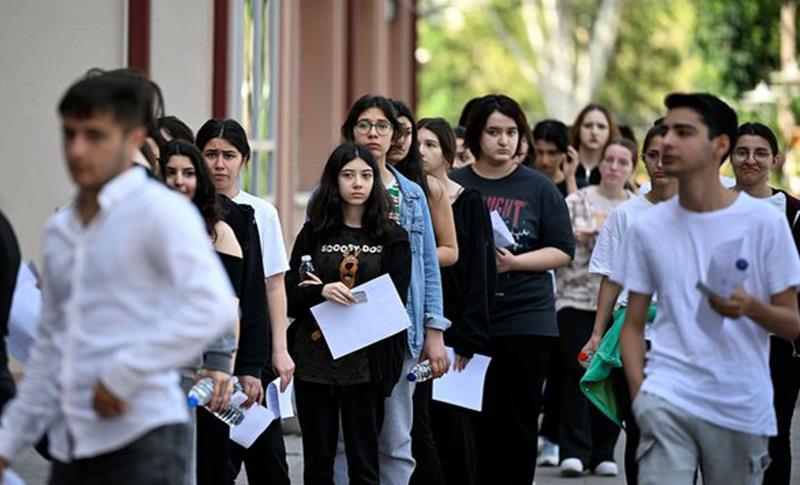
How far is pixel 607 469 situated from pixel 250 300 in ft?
15.1

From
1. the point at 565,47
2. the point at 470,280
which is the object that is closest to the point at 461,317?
the point at 470,280

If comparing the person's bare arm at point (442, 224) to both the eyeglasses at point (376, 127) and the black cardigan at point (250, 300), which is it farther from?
the black cardigan at point (250, 300)

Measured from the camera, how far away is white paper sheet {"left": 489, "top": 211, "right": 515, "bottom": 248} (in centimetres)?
1000

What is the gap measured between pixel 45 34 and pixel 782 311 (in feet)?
21.4

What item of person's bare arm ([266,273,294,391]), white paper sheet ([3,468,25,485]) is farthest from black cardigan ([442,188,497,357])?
white paper sheet ([3,468,25,485])

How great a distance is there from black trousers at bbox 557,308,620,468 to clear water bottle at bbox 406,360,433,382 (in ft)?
9.70

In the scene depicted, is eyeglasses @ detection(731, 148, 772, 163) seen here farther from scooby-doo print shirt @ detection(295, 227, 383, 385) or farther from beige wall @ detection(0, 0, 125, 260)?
beige wall @ detection(0, 0, 125, 260)

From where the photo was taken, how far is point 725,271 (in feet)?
21.1

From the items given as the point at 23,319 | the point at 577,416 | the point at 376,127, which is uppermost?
the point at 376,127

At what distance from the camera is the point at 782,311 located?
6477mm

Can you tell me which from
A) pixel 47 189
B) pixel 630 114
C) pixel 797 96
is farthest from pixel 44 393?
pixel 630 114

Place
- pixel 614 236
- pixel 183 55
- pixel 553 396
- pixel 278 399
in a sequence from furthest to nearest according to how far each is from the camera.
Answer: pixel 183 55 → pixel 553 396 → pixel 614 236 → pixel 278 399

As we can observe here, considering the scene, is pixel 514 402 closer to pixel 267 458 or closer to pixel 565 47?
pixel 267 458

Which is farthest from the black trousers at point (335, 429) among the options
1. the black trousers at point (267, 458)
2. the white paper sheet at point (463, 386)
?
the white paper sheet at point (463, 386)
